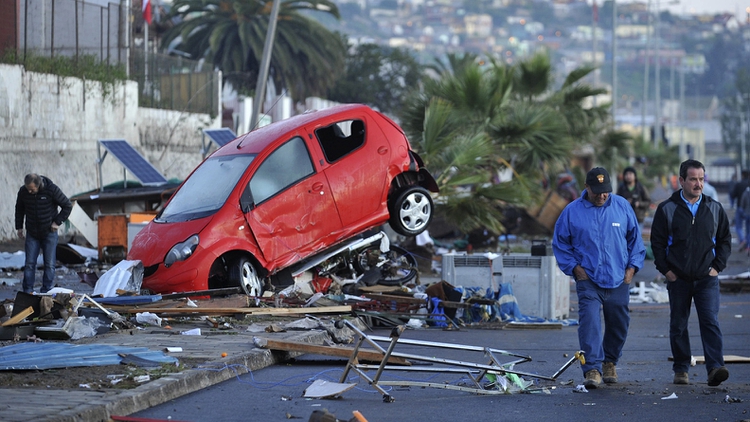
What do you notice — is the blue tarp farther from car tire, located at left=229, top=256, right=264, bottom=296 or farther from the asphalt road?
the asphalt road

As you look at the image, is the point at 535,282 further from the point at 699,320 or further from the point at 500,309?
the point at 699,320

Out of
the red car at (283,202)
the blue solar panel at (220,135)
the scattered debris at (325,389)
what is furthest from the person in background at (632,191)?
the scattered debris at (325,389)

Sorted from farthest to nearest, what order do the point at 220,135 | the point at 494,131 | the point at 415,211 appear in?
the point at 220,135 → the point at 494,131 → the point at 415,211

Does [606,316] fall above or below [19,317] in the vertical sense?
above

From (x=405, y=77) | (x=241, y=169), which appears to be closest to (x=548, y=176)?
(x=241, y=169)

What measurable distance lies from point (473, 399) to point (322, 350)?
65.4 inches

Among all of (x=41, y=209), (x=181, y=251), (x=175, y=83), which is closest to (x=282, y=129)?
(x=181, y=251)

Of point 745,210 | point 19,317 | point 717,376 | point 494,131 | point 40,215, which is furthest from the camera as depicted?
point 745,210

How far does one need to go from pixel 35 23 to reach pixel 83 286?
1109 centimetres

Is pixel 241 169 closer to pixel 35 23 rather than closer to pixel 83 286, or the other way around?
pixel 83 286

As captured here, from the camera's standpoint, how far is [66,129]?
83.0ft

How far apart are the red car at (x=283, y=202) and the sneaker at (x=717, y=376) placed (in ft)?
20.7

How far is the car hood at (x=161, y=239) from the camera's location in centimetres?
1341

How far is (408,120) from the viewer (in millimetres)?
24516
